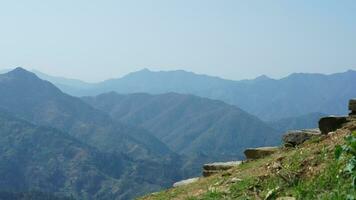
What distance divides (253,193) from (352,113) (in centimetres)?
1131

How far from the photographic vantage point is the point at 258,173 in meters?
19.8

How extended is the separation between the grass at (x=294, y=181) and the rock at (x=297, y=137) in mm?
2510

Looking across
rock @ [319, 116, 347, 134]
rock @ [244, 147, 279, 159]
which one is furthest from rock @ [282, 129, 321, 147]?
rock @ [244, 147, 279, 159]

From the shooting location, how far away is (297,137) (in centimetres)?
2605

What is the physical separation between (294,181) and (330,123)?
9.78 metres

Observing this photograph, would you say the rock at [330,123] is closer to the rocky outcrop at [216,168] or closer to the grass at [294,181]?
the grass at [294,181]

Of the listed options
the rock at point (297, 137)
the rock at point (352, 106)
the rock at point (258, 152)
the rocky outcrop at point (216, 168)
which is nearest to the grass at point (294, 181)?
the rock at point (297, 137)

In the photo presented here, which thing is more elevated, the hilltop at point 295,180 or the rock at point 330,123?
the rock at point 330,123

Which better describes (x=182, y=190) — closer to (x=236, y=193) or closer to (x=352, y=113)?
(x=236, y=193)

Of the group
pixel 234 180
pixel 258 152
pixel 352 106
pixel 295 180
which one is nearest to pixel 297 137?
pixel 258 152

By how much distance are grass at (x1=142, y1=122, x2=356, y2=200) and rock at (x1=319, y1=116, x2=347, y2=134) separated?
255 centimetres

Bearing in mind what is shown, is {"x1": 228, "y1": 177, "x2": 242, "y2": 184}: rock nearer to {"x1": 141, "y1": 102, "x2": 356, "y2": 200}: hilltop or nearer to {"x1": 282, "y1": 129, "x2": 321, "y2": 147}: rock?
{"x1": 141, "y1": 102, "x2": 356, "y2": 200}: hilltop

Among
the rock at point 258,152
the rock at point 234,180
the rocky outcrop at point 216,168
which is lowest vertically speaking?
the rocky outcrop at point 216,168

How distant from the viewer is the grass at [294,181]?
1462cm
